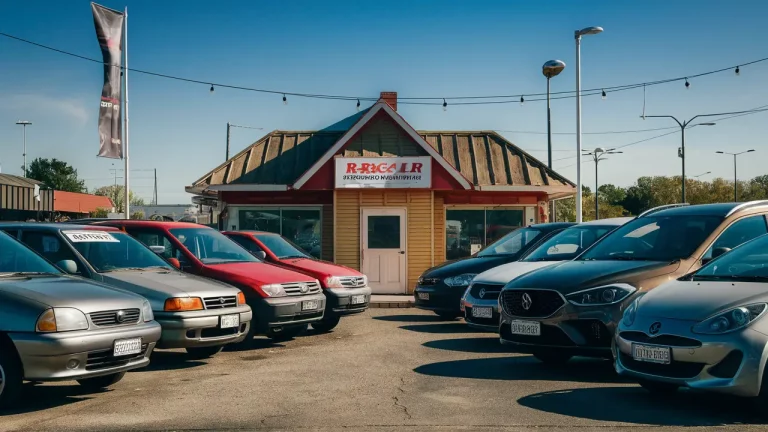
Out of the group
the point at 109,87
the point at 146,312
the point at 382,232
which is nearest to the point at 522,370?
the point at 146,312

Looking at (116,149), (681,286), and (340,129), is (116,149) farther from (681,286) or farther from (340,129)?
(681,286)

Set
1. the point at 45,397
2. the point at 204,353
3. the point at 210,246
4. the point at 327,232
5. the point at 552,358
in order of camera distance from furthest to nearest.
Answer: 1. the point at 327,232
2. the point at 210,246
3. the point at 204,353
4. the point at 552,358
5. the point at 45,397

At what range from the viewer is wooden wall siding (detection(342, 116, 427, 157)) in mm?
21203

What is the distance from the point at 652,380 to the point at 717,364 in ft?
2.06

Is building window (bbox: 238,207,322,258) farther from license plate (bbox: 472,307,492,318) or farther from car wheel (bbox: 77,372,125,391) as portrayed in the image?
car wheel (bbox: 77,372,125,391)

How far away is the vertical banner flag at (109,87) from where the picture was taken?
2023 centimetres

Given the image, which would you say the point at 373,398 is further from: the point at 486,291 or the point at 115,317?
the point at 486,291

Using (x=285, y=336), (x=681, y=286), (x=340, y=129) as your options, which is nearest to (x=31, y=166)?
(x=340, y=129)

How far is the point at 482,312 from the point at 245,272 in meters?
3.38

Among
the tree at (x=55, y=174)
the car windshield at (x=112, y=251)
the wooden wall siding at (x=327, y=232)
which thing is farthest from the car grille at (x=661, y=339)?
the tree at (x=55, y=174)

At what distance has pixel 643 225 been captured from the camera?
9219 millimetres

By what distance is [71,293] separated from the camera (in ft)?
23.8

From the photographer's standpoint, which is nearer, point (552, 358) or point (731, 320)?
point (731, 320)

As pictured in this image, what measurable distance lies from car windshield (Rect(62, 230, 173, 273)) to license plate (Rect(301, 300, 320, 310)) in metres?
2.12
